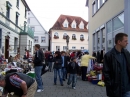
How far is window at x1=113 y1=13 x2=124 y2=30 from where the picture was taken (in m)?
10.9

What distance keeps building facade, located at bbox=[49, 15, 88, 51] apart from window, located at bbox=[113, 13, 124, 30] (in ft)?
122

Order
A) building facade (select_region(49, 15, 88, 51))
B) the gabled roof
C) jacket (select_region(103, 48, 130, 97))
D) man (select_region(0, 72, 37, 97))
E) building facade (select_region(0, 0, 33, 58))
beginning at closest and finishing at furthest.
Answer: jacket (select_region(103, 48, 130, 97)) → man (select_region(0, 72, 37, 97)) → building facade (select_region(0, 0, 33, 58)) → building facade (select_region(49, 15, 88, 51)) → the gabled roof

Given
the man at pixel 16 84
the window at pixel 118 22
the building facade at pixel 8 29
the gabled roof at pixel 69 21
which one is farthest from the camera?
the gabled roof at pixel 69 21

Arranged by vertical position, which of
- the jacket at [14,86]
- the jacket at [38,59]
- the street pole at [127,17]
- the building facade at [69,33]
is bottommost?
the jacket at [14,86]

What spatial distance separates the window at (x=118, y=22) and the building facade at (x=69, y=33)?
37302mm

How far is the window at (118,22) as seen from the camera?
1087cm

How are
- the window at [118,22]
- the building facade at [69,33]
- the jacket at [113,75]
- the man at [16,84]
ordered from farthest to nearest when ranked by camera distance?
1. the building facade at [69,33]
2. the window at [118,22]
3. the man at [16,84]
4. the jacket at [113,75]

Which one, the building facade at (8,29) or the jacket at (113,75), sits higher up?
the building facade at (8,29)

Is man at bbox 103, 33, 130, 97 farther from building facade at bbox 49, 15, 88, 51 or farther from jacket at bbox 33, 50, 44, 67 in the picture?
building facade at bbox 49, 15, 88, 51

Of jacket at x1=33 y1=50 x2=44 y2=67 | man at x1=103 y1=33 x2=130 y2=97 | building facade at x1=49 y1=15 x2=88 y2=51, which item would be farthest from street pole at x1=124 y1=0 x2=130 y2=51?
building facade at x1=49 y1=15 x2=88 y2=51

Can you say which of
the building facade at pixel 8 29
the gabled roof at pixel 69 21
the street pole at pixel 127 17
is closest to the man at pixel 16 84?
the street pole at pixel 127 17

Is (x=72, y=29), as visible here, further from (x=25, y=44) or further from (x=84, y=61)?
(x=84, y=61)

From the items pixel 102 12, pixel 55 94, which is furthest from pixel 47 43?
pixel 55 94

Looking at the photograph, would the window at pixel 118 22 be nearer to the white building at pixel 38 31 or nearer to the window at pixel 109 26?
the window at pixel 109 26
